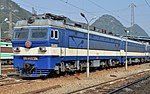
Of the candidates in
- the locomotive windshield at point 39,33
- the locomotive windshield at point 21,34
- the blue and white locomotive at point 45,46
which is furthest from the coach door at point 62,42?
the locomotive windshield at point 21,34

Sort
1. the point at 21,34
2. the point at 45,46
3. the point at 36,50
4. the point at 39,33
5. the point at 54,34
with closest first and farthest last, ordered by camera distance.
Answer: the point at 45,46
the point at 36,50
the point at 39,33
the point at 54,34
the point at 21,34

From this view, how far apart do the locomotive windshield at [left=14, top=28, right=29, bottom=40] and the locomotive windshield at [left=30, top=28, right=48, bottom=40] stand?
523 mm

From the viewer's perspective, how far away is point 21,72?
69.4 feet

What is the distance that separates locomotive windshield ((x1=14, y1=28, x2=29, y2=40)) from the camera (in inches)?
840

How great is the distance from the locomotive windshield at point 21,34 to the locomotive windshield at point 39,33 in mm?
523

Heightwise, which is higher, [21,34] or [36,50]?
[21,34]

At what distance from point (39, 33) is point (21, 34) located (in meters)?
1.51

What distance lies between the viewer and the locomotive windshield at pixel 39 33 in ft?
67.7

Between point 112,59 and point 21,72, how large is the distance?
1728cm

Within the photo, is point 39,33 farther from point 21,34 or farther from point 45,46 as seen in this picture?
point 21,34

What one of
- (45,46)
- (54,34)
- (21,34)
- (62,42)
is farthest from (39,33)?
(62,42)

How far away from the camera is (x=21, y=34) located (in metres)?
21.6

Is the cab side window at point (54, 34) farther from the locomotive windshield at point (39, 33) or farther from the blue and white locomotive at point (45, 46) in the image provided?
the locomotive windshield at point (39, 33)

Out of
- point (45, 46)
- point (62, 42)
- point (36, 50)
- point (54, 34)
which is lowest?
point (36, 50)
